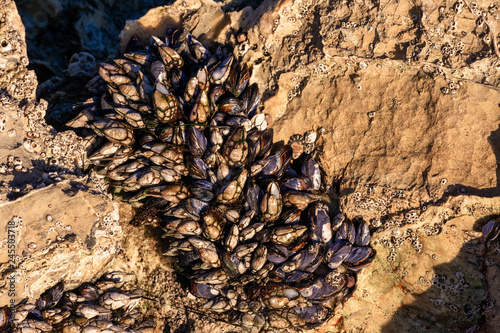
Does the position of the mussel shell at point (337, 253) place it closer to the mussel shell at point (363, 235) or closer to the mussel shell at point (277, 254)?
the mussel shell at point (363, 235)

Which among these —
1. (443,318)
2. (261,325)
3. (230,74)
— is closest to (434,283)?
(443,318)

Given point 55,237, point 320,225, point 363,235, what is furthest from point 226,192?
point 55,237

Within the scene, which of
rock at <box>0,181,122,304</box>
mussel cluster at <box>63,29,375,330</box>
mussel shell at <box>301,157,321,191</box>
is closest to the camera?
rock at <box>0,181,122,304</box>

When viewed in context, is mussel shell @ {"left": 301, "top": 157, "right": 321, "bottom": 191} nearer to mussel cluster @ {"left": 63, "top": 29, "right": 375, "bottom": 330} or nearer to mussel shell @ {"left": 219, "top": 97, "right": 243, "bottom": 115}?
mussel cluster @ {"left": 63, "top": 29, "right": 375, "bottom": 330}

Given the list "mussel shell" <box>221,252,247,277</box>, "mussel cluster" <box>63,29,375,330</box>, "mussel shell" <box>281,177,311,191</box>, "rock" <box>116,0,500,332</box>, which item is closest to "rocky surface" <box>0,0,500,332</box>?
"rock" <box>116,0,500,332</box>

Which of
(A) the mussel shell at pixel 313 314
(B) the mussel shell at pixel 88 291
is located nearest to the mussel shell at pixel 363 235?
(A) the mussel shell at pixel 313 314

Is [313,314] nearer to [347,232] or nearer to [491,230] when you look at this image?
[347,232]
